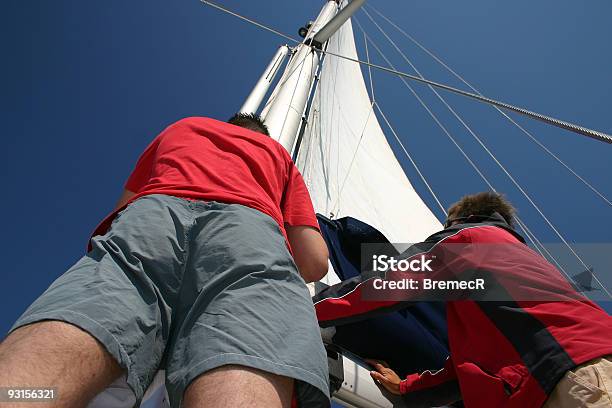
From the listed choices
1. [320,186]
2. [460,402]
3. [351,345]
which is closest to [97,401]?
[351,345]

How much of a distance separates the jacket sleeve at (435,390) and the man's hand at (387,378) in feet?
0.17

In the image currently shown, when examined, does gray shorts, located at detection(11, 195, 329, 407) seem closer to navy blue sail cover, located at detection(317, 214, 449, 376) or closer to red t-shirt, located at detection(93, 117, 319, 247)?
red t-shirt, located at detection(93, 117, 319, 247)

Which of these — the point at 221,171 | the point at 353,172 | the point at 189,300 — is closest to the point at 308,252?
the point at 221,171

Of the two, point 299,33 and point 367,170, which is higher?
point 299,33

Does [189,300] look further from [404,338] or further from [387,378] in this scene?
[404,338]

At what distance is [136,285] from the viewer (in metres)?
0.59

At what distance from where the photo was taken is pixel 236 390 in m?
0.45

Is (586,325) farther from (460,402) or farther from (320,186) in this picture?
(320,186)

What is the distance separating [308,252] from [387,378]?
2.30ft

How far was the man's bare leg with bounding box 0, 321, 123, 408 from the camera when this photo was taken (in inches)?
16.5

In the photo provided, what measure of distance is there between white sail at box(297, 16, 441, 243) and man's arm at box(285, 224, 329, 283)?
2.07 m

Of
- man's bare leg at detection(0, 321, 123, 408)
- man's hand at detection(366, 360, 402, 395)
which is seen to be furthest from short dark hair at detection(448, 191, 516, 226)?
man's bare leg at detection(0, 321, 123, 408)

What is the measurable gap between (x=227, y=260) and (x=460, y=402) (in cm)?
119

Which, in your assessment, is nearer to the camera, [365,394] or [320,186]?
[365,394]
